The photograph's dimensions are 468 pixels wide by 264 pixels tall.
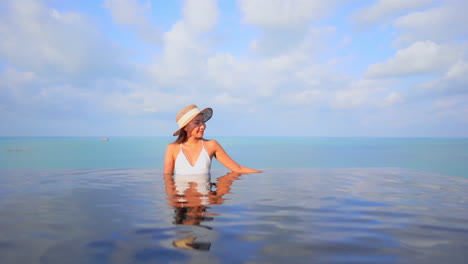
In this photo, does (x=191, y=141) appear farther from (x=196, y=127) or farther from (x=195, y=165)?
(x=195, y=165)

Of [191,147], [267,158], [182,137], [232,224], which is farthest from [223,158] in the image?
[267,158]

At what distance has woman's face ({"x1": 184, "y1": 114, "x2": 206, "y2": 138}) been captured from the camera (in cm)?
626

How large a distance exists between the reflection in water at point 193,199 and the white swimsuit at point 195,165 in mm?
146

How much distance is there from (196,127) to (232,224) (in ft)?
10.1

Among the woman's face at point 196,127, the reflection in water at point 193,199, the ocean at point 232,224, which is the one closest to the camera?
the ocean at point 232,224

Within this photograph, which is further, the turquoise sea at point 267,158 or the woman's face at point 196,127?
the turquoise sea at point 267,158

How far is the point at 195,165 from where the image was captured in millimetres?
6492

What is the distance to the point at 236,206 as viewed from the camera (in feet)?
14.6

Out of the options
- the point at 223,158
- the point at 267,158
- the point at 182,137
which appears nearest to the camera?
the point at 182,137

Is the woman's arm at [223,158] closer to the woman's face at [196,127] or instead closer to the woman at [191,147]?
the woman at [191,147]

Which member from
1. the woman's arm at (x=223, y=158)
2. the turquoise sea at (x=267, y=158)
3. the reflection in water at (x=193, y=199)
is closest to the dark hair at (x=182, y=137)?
the woman's arm at (x=223, y=158)

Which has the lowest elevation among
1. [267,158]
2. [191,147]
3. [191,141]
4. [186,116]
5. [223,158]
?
[267,158]

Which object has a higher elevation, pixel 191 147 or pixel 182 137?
pixel 182 137

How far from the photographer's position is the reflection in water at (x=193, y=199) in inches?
115
